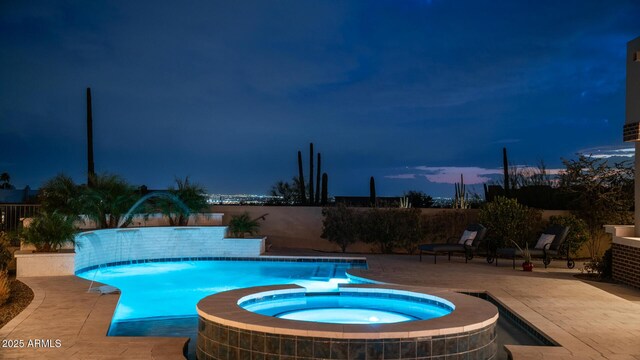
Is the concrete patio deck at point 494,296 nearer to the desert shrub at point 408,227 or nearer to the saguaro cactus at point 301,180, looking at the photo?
the desert shrub at point 408,227

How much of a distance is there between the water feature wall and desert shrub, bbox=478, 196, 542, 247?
18.2ft

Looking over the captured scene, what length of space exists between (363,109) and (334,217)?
1153 centimetres

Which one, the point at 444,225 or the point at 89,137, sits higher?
the point at 89,137

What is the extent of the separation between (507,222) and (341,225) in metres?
4.25

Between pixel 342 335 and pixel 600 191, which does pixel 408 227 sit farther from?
pixel 342 335

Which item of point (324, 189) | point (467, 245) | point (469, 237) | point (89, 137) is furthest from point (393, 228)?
point (89, 137)

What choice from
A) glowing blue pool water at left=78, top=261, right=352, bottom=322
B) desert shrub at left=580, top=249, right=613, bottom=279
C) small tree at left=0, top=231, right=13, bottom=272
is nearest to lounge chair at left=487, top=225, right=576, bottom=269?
desert shrub at left=580, top=249, right=613, bottom=279

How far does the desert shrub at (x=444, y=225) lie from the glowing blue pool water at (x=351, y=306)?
8114 mm

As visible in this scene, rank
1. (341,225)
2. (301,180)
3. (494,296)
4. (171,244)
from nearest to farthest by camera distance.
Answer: (494,296), (171,244), (341,225), (301,180)

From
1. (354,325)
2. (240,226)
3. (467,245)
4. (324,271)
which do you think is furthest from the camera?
(240,226)

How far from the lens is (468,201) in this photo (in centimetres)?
1791

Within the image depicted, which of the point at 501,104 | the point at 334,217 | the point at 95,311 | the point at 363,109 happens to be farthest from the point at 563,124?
the point at 95,311

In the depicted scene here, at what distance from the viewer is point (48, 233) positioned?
10641 millimetres

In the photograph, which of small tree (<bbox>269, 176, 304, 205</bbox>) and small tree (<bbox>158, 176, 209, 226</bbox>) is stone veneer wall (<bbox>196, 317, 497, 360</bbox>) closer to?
small tree (<bbox>158, 176, 209, 226</bbox>)
